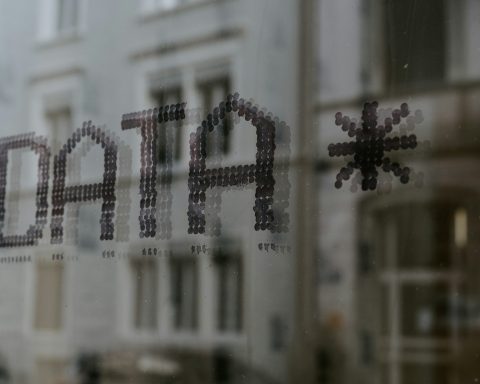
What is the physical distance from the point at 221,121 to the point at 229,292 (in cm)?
22

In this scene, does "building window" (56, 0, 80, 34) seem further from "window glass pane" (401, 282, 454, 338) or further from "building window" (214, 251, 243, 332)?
"window glass pane" (401, 282, 454, 338)

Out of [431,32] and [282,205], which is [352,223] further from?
[431,32]

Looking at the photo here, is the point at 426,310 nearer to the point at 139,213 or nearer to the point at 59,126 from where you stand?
the point at 139,213

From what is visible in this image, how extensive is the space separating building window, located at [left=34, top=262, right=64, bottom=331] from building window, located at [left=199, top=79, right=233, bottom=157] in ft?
1.02

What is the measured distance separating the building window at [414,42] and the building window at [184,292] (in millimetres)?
355

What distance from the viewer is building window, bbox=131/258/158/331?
44.3 inches

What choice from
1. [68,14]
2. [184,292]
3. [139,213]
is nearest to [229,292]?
[184,292]

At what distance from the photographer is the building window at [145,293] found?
112cm

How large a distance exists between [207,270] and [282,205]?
0.14 m

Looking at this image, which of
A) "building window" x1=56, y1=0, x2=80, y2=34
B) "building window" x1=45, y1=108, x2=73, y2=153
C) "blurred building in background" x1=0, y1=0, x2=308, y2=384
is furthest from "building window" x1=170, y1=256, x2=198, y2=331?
"building window" x1=56, y1=0, x2=80, y2=34

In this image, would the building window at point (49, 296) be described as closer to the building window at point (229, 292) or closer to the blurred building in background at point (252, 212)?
the blurred building in background at point (252, 212)

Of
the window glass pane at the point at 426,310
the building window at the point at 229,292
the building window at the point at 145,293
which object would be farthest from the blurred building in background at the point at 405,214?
the building window at the point at 145,293

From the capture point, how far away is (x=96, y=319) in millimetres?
1185

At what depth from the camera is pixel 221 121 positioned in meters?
1.10
